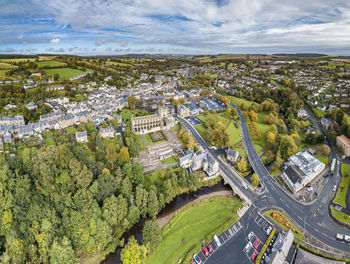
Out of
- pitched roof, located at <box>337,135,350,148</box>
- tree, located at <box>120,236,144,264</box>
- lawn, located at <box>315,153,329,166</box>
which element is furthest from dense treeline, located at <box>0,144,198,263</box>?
pitched roof, located at <box>337,135,350,148</box>

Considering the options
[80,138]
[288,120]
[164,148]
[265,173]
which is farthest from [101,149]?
[288,120]

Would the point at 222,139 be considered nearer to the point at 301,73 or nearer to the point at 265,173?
the point at 265,173

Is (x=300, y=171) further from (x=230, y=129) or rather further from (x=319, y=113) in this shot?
(x=319, y=113)

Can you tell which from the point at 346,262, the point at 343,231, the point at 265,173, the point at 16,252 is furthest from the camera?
the point at 265,173

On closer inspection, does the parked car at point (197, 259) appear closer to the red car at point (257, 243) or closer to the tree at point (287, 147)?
the red car at point (257, 243)

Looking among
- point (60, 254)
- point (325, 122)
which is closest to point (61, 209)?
point (60, 254)
